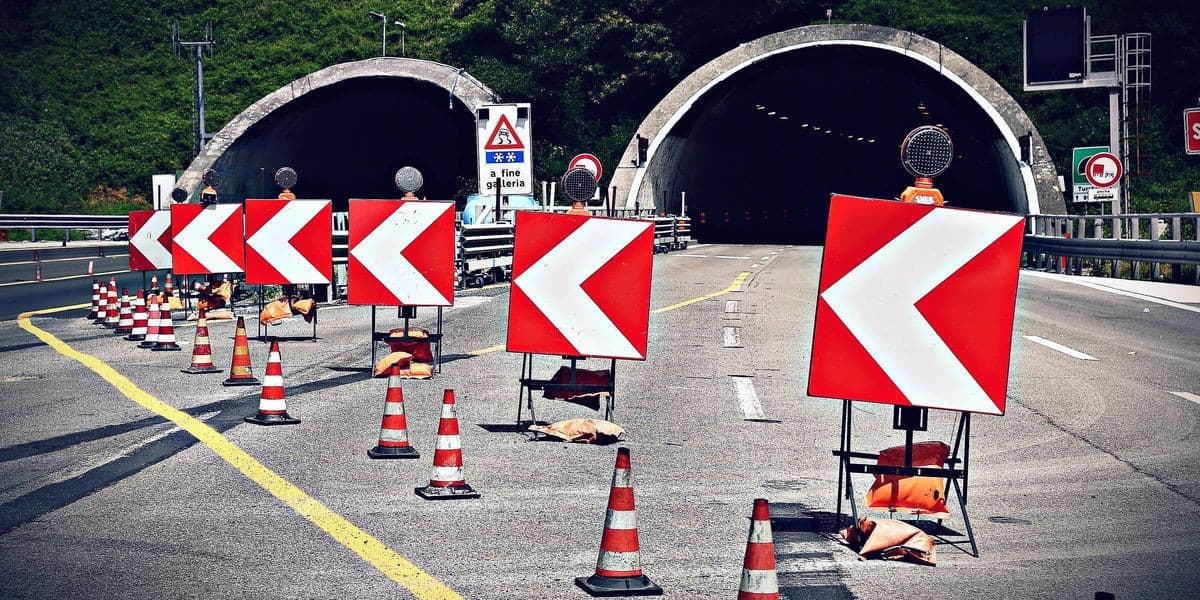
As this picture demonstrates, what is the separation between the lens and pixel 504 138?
25984 mm

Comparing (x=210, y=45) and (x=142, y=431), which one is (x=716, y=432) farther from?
(x=210, y=45)

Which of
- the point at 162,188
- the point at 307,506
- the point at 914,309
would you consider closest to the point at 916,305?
the point at 914,309

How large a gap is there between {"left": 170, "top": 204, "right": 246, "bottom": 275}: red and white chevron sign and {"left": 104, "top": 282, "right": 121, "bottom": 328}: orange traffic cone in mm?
1089

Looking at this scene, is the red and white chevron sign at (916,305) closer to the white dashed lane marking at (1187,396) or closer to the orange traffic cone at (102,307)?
the white dashed lane marking at (1187,396)

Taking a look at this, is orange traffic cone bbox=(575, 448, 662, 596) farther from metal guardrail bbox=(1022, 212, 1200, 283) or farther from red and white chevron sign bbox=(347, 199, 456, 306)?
metal guardrail bbox=(1022, 212, 1200, 283)

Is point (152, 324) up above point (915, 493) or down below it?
Result: above

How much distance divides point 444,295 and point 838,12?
146 feet

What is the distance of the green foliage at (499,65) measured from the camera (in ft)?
166

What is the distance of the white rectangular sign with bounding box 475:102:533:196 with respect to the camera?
25922 mm

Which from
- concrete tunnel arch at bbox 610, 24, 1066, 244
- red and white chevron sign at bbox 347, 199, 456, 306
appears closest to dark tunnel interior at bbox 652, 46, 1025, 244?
concrete tunnel arch at bbox 610, 24, 1066, 244

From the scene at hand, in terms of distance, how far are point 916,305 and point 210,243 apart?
49.4ft

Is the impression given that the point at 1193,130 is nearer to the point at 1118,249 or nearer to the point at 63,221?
the point at 1118,249

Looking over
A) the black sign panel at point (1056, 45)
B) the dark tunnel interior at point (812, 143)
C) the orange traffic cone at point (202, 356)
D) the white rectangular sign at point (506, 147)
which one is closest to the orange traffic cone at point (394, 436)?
the orange traffic cone at point (202, 356)

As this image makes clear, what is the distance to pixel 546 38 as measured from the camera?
56.1 metres
